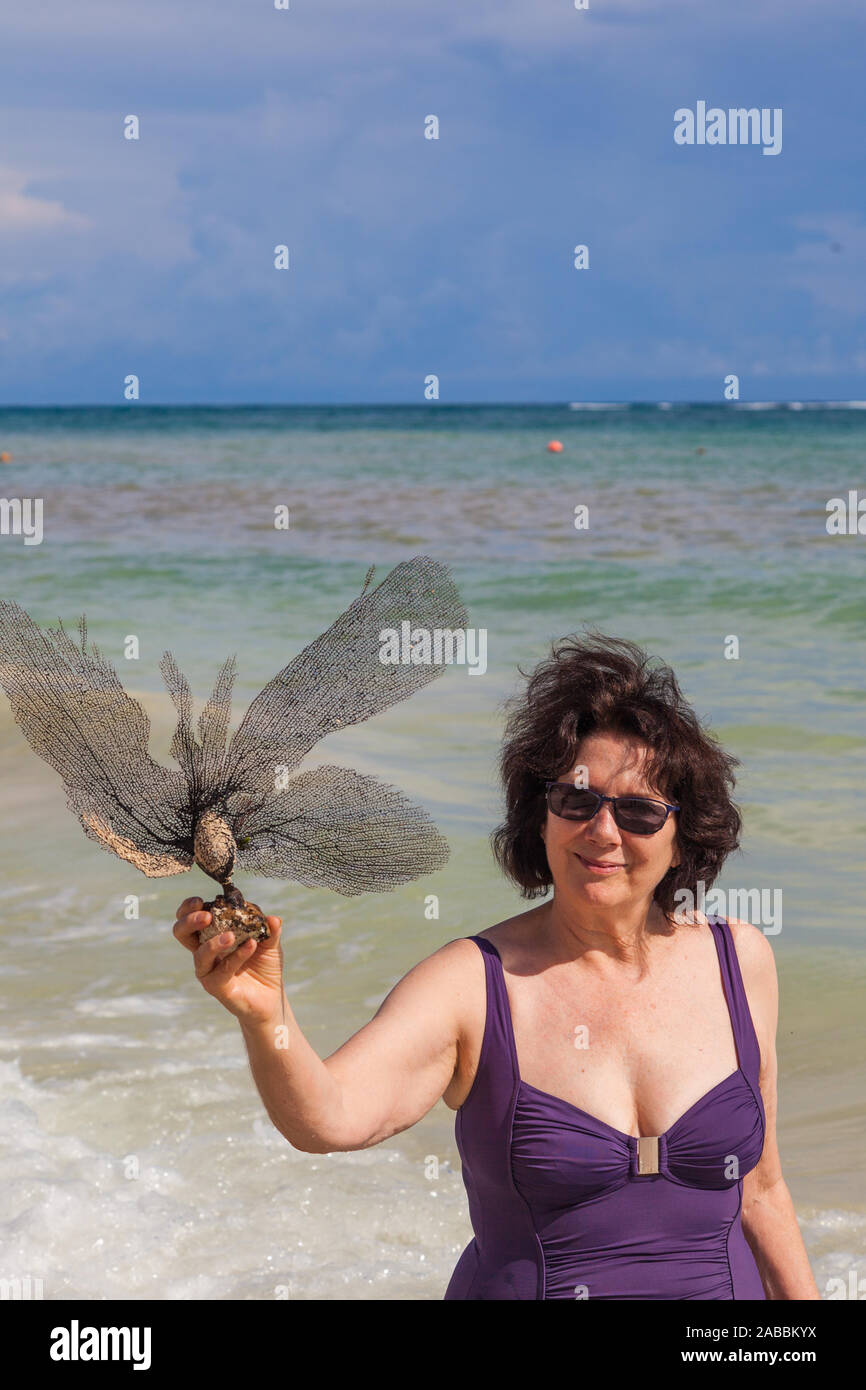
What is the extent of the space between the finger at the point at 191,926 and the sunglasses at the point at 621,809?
89 cm

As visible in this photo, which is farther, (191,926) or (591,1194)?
(591,1194)

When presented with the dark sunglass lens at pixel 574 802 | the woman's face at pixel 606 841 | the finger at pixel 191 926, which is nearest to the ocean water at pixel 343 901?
the woman's face at pixel 606 841

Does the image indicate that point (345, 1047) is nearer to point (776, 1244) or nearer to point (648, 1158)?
point (648, 1158)

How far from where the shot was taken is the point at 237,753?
1.72m

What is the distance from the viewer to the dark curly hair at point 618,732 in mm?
2480

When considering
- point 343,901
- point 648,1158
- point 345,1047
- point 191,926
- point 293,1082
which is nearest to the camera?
point 191,926

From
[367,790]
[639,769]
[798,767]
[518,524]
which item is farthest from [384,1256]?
[518,524]

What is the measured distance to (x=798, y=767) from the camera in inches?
295

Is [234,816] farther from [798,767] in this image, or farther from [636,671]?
[798,767]

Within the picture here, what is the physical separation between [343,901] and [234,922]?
170 inches

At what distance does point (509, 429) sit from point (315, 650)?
2101 inches

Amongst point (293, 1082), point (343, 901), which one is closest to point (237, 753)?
point (293, 1082)

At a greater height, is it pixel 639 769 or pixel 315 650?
pixel 315 650

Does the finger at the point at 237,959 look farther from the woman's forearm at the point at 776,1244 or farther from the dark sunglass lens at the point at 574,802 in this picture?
the woman's forearm at the point at 776,1244
